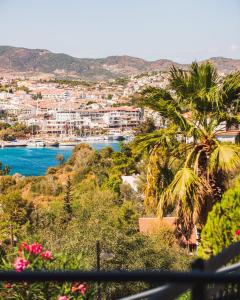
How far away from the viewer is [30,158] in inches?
1989

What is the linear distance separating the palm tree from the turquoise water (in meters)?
35.7

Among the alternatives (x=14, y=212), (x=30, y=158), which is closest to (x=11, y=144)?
(x=30, y=158)

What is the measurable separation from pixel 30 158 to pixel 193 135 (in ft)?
159

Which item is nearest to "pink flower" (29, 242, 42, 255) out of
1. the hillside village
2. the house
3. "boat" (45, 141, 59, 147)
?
the house

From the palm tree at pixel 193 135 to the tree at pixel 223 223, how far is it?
0.35 metres

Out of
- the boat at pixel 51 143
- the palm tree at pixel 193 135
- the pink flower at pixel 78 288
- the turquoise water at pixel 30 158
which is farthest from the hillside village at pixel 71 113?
the pink flower at pixel 78 288

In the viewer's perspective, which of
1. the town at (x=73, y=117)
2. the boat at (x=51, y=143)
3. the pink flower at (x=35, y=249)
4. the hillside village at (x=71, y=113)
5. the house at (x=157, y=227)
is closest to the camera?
the pink flower at (x=35, y=249)

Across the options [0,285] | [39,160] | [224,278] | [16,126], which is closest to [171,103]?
[0,285]

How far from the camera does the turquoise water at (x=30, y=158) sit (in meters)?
41.3

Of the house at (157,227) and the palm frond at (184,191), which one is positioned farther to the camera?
the house at (157,227)

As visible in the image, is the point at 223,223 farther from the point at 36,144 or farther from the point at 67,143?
the point at 67,143

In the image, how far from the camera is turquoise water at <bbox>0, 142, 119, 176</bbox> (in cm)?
4131

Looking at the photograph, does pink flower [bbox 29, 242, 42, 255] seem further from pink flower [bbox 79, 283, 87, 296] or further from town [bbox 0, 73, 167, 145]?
town [bbox 0, 73, 167, 145]

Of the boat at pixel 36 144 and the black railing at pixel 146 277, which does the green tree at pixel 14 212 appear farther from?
the boat at pixel 36 144
